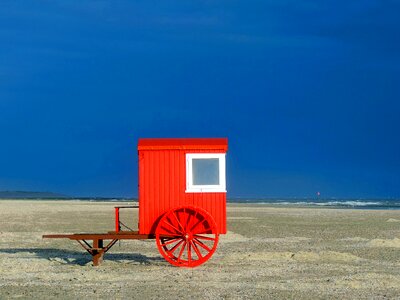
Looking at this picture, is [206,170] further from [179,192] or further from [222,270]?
[222,270]

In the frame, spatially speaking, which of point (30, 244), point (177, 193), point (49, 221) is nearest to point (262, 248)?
point (177, 193)

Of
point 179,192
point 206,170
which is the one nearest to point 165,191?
point 179,192

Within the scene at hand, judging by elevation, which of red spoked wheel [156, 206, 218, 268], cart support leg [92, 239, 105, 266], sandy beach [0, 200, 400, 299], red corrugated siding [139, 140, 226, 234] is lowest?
sandy beach [0, 200, 400, 299]

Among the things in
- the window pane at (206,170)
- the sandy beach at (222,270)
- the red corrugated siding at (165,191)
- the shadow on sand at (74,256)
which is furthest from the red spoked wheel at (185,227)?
the shadow on sand at (74,256)

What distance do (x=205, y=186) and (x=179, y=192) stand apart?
0.75 metres

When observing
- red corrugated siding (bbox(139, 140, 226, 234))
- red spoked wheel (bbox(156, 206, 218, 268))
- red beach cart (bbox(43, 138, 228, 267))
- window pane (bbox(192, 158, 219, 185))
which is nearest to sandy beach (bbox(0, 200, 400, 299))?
red spoked wheel (bbox(156, 206, 218, 268))

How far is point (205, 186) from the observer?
21.8m

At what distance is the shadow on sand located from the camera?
23.2m

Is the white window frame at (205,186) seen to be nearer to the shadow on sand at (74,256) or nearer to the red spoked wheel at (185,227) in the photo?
the red spoked wheel at (185,227)

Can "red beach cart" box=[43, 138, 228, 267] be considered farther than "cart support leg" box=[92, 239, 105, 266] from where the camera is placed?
No

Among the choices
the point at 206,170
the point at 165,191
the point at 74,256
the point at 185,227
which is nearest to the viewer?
the point at 185,227

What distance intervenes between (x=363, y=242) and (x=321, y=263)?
867cm

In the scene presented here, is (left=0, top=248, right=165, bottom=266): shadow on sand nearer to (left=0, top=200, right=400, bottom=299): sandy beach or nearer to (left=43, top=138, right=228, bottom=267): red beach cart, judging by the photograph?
(left=0, top=200, right=400, bottom=299): sandy beach

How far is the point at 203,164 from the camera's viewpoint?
Answer: 72.2 feet
